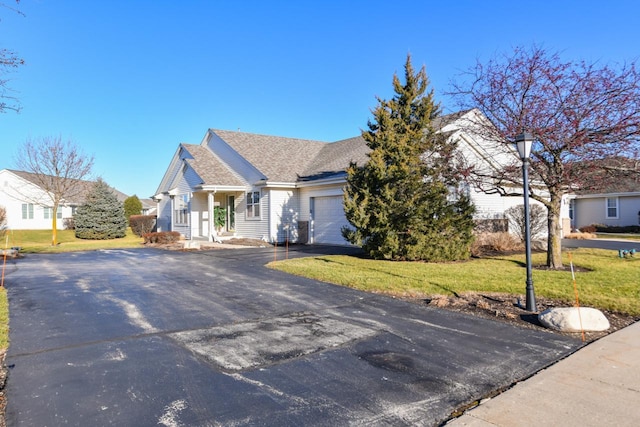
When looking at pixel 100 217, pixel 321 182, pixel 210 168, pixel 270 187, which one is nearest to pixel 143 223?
pixel 100 217

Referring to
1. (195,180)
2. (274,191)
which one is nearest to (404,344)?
(274,191)

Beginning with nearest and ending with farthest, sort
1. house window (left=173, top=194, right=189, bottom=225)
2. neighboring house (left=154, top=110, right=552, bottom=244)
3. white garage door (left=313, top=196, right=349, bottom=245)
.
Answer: white garage door (left=313, top=196, right=349, bottom=245) → neighboring house (left=154, top=110, right=552, bottom=244) → house window (left=173, top=194, right=189, bottom=225)

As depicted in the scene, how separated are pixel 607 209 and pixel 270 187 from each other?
25606 millimetres

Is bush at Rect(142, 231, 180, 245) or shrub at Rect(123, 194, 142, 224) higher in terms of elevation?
shrub at Rect(123, 194, 142, 224)

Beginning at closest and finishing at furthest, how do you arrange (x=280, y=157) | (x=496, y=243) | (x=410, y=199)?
(x=410, y=199) < (x=496, y=243) < (x=280, y=157)

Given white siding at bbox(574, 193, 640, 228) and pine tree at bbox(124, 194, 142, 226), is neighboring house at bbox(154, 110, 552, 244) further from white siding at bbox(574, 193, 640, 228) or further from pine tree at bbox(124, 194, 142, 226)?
pine tree at bbox(124, 194, 142, 226)

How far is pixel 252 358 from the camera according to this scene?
16.8ft

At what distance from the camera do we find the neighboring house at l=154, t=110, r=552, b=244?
20.4 metres

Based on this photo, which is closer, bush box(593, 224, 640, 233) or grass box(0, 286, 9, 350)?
grass box(0, 286, 9, 350)

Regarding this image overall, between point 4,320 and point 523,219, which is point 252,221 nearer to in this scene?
point 523,219

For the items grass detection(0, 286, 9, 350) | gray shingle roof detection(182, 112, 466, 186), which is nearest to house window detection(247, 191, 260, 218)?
gray shingle roof detection(182, 112, 466, 186)

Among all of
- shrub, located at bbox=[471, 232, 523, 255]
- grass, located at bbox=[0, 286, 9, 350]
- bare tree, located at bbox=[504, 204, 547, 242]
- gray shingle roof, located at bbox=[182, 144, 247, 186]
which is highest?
gray shingle roof, located at bbox=[182, 144, 247, 186]

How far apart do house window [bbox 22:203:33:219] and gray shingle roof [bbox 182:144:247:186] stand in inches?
941

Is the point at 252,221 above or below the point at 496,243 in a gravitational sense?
above
